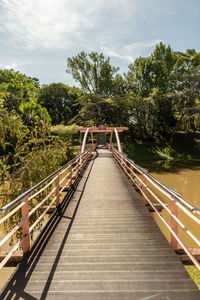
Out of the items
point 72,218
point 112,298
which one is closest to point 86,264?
point 112,298

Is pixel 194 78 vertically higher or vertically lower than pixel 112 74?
lower

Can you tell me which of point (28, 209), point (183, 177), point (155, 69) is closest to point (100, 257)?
point (28, 209)

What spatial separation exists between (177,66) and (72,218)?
37.7 metres

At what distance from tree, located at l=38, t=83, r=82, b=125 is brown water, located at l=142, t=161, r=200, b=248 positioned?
23077 millimetres

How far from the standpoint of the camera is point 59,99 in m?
37.4

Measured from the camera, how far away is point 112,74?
111 feet

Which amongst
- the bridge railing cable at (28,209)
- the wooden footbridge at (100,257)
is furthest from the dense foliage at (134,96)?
the wooden footbridge at (100,257)

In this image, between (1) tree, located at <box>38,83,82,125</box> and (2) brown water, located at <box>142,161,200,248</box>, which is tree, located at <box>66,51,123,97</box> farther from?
(2) brown water, located at <box>142,161,200,248</box>

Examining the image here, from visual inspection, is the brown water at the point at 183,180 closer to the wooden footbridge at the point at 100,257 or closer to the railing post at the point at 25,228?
the wooden footbridge at the point at 100,257

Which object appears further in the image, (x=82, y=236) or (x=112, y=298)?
(x=82, y=236)

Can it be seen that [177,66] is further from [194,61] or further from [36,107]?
[36,107]

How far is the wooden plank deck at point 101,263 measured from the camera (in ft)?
7.18

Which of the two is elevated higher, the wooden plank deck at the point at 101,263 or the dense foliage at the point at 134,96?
the dense foliage at the point at 134,96

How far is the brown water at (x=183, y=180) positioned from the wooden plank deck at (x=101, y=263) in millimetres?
6058
